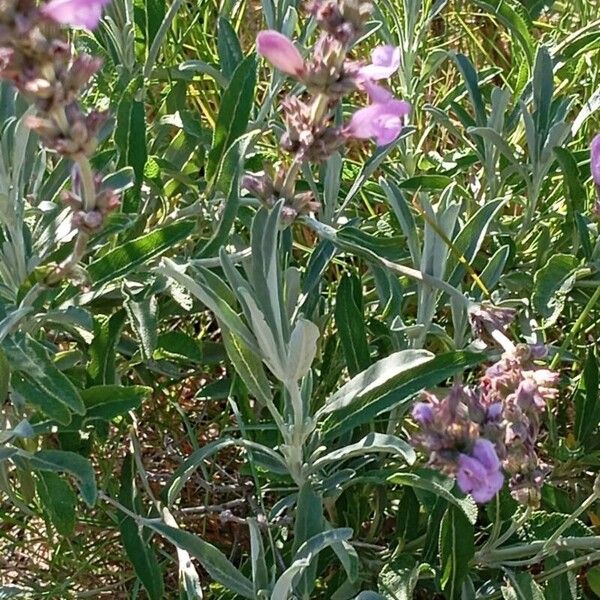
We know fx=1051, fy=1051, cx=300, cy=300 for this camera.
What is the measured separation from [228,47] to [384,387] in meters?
0.77

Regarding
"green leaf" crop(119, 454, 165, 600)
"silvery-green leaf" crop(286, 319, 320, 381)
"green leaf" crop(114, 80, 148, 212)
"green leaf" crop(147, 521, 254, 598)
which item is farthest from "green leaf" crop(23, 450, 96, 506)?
"green leaf" crop(114, 80, 148, 212)

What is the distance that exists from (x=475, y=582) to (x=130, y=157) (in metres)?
0.87

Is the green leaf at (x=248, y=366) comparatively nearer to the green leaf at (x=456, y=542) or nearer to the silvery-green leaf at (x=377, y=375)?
the silvery-green leaf at (x=377, y=375)

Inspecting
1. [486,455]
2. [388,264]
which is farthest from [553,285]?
[486,455]

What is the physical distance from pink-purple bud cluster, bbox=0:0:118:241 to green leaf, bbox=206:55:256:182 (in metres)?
0.62

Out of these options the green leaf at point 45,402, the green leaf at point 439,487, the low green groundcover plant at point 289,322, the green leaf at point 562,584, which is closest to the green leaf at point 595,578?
the low green groundcover plant at point 289,322

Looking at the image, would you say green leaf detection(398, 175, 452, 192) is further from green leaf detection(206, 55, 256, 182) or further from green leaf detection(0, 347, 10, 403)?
green leaf detection(0, 347, 10, 403)

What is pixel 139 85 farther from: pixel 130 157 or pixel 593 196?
pixel 593 196

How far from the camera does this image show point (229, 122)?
166 centimetres

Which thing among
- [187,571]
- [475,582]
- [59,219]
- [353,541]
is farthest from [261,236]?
[475,582]

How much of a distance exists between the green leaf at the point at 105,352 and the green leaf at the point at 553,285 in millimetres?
645

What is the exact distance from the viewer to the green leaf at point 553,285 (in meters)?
1.62

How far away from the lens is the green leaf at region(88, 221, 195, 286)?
1.45 meters

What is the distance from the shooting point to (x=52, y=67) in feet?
3.02
